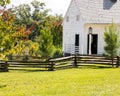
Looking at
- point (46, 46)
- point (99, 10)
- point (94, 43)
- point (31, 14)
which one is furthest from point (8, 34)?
point (31, 14)

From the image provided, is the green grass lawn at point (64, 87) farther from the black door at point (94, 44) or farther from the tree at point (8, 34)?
the black door at point (94, 44)

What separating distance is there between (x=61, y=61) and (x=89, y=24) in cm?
1131

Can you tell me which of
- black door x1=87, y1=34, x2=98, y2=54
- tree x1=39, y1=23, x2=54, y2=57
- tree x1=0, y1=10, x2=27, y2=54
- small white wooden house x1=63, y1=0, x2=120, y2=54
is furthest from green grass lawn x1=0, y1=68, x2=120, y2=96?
black door x1=87, y1=34, x2=98, y2=54

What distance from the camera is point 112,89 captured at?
59.1 ft

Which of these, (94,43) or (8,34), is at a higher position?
(8,34)

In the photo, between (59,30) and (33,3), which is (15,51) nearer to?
(59,30)

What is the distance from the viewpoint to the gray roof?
146ft

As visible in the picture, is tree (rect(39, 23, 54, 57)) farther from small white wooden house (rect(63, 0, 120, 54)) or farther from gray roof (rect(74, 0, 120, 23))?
gray roof (rect(74, 0, 120, 23))

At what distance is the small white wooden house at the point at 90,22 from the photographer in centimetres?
4466

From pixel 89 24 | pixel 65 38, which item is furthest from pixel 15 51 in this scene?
pixel 65 38

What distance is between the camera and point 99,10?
150 ft

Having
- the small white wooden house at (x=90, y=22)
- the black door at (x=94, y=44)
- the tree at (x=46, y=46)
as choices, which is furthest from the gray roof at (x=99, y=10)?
the tree at (x=46, y=46)

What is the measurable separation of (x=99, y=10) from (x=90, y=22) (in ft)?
7.74

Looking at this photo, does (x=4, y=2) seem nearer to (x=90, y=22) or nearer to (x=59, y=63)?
(x=59, y=63)
